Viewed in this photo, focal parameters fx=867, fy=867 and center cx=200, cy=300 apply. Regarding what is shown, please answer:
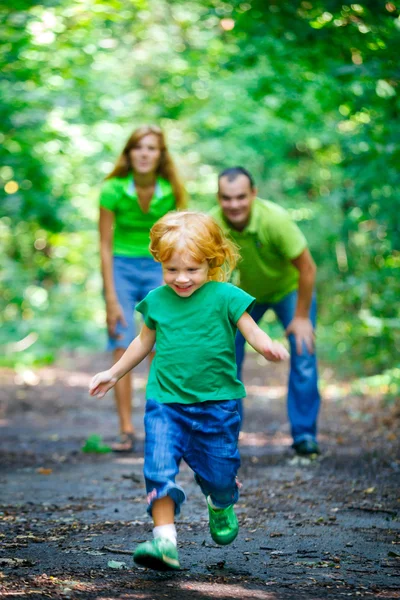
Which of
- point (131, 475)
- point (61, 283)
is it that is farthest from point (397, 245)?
point (61, 283)

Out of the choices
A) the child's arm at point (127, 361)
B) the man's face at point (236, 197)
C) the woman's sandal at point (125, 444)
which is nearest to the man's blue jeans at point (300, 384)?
the man's face at point (236, 197)

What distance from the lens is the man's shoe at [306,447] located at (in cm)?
586

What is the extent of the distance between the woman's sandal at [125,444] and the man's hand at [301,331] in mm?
Result: 1448

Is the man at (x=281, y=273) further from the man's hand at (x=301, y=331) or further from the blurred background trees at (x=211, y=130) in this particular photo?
the blurred background trees at (x=211, y=130)

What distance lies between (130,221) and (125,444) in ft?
5.31

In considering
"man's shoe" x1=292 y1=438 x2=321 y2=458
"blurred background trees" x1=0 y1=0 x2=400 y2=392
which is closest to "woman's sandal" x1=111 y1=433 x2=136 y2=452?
"man's shoe" x1=292 y1=438 x2=321 y2=458

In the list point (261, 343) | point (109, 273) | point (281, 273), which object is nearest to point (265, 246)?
point (281, 273)

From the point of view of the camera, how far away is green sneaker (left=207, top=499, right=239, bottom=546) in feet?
11.3

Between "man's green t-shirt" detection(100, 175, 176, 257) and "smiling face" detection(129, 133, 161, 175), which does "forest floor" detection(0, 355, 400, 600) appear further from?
"smiling face" detection(129, 133, 161, 175)

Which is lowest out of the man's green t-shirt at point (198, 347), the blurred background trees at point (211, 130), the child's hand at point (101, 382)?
the blurred background trees at point (211, 130)

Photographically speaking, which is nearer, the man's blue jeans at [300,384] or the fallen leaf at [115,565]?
the fallen leaf at [115,565]

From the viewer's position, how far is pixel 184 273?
342cm

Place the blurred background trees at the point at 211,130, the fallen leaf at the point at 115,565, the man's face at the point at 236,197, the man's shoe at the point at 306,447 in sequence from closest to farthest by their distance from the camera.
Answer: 1. the fallen leaf at the point at 115,565
2. the man's face at the point at 236,197
3. the man's shoe at the point at 306,447
4. the blurred background trees at the point at 211,130

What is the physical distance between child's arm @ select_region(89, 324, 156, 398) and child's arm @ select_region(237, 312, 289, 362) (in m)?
0.39
